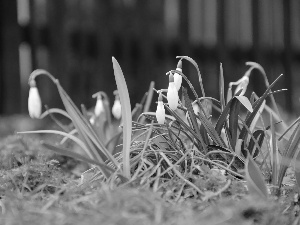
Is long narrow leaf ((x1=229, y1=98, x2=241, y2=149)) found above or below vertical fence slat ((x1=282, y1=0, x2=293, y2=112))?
above

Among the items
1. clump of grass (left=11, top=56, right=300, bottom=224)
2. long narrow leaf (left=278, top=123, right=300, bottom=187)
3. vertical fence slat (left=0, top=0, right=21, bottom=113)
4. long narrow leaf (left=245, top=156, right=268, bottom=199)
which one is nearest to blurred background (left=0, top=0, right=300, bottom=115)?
vertical fence slat (left=0, top=0, right=21, bottom=113)

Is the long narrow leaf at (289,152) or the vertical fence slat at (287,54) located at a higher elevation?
the long narrow leaf at (289,152)

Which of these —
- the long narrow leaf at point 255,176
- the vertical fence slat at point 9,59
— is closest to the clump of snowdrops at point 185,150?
the long narrow leaf at point 255,176

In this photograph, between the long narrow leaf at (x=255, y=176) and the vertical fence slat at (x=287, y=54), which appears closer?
the long narrow leaf at (x=255, y=176)

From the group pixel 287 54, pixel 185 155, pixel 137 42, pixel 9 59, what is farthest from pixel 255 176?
pixel 287 54

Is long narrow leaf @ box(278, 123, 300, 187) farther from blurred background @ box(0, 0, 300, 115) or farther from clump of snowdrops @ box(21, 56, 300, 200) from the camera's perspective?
blurred background @ box(0, 0, 300, 115)

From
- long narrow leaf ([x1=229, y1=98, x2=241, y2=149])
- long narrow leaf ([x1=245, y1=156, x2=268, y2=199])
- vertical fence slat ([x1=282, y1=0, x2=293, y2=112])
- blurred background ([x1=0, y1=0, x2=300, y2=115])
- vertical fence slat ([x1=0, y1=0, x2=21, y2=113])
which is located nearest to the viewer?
long narrow leaf ([x1=245, y1=156, x2=268, y2=199])

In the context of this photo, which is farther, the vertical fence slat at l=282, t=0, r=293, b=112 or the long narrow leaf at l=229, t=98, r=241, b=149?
the vertical fence slat at l=282, t=0, r=293, b=112

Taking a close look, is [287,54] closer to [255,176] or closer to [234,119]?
[234,119]

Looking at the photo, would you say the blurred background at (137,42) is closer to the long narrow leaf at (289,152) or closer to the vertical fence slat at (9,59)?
the vertical fence slat at (9,59)
